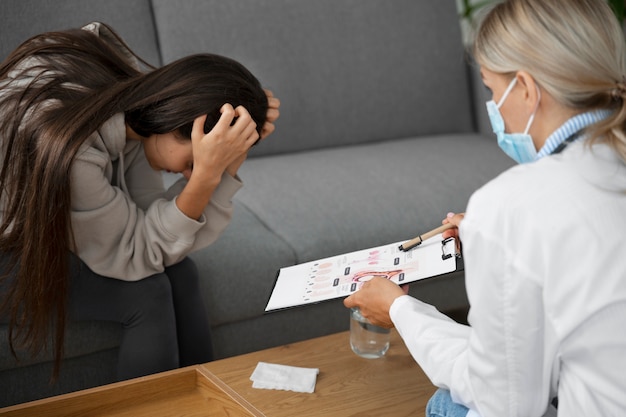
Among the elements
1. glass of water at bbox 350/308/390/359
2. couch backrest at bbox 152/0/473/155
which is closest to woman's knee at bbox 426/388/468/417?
glass of water at bbox 350/308/390/359

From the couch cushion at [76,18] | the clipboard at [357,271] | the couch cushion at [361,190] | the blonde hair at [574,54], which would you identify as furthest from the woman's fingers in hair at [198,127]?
the couch cushion at [76,18]

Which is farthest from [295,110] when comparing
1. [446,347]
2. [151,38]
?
[446,347]

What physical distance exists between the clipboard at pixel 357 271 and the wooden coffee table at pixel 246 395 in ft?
0.49

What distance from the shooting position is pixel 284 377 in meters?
1.48

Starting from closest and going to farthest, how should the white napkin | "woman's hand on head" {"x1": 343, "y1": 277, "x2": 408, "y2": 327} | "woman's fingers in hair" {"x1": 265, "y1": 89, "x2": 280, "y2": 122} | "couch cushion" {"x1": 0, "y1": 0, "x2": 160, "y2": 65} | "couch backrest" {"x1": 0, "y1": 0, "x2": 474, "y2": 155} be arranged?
"woman's hand on head" {"x1": 343, "y1": 277, "x2": 408, "y2": 327} → the white napkin → "woman's fingers in hair" {"x1": 265, "y1": 89, "x2": 280, "y2": 122} → "couch cushion" {"x1": 0, "y1": 0, "x2": 160, "y2": 65} → "couch backrest" {"x1": 0, "y1": 0, "x2": 474, "y2": 155}

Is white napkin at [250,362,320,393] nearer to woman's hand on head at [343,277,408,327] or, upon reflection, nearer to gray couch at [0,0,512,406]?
woman's hand on head at [343,277,408,327]

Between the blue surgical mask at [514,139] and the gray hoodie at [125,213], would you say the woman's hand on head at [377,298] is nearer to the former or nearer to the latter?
the blue surgical mask at [514,139]

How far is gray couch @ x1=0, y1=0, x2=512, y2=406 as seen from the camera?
1923 mm

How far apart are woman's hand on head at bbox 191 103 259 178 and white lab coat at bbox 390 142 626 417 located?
635 millimetres

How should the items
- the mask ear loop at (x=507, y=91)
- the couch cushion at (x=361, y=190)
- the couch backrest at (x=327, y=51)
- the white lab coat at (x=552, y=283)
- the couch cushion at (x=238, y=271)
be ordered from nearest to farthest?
1. the white lab coat at (x=552, y=283)
2. the mask ear loop at (x=507, y=91)
3. the couch cushion at (x=238, y=271)
4. the couch cushion at (x=361, y=190)
5. the couch backrest at (x=327, y=51)

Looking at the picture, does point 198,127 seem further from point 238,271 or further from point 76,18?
point 76,18

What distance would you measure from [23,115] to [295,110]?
1.18m

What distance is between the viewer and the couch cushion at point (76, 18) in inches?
86.4

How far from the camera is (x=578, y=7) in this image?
1086 mm
